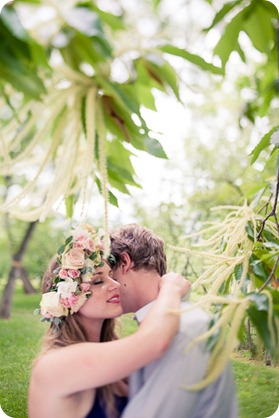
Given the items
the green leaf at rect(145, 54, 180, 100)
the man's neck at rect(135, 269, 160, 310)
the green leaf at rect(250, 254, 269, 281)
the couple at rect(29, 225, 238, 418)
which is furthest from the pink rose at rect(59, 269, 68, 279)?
the green leaf at rect(145, 54, 180, 100)

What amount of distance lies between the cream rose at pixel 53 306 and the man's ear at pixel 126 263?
0.12m

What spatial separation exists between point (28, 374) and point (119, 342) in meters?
0.45

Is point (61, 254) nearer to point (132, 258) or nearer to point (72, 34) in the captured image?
point (132, 258)

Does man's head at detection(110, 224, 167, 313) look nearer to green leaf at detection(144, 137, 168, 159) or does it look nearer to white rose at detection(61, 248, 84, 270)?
white rose at detection(61, 248, 84, 270)

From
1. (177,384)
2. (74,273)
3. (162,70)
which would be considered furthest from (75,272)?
(162,70)

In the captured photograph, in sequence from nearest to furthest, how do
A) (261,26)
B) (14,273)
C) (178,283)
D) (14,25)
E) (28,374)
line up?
(14,25) < (261,26) < (178,283) < (28,374) < (14,273)

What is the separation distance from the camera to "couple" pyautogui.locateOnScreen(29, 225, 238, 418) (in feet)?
2.57

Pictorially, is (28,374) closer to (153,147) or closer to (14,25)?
(153,147)

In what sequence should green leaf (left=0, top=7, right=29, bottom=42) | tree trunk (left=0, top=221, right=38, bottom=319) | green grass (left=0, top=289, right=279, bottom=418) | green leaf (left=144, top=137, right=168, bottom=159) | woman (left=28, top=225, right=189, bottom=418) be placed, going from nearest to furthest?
green leaf (left=0, top=7, right=29, bottom=42)
green leaf (left=144, top=137, right=168, bottom=159)
woman (left=28, top=225, right=189, bottom=418)
green grass (left=0, top=289, right=279, bottom=418)
tree trunk (left=0, top=221, right=38, bottom=319)

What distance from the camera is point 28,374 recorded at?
114 centimetres

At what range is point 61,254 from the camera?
3.17 ft

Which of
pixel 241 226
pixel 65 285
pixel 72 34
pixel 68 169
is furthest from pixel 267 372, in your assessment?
pixel 72 34

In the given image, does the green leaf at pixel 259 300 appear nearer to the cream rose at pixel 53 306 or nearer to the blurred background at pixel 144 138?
the blurred background at pixel 144 138

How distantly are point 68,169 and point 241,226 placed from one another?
45cm
